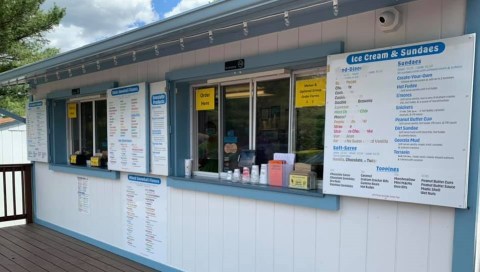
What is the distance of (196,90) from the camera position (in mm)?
3516

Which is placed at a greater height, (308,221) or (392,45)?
(392,45)

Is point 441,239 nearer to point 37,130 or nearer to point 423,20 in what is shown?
point 423,20

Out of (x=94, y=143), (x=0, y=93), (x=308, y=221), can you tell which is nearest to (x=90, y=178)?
(x=94, y=143)

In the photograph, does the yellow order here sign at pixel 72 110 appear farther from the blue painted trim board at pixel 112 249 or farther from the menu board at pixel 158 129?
the menu board at pixel 158 129

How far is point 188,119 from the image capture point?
353cm

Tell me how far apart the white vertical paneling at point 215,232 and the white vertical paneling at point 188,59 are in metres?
1.27

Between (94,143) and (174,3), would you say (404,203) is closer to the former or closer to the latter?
(94,143)

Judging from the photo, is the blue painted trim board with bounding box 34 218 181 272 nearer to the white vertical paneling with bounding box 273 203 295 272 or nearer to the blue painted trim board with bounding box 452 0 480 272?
the white vertical paneling with bounding box 273 203 295 272

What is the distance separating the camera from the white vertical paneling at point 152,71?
363 centimetres

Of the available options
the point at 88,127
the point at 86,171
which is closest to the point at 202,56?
the point at 86,171

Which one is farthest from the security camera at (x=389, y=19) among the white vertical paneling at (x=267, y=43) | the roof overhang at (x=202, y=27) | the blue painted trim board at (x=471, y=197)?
the white vertical paneling at (x=267, y=43)

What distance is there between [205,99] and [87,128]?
8.11ft

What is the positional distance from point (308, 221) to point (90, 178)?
320cm

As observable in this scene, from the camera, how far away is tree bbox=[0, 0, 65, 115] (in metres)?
7.88
